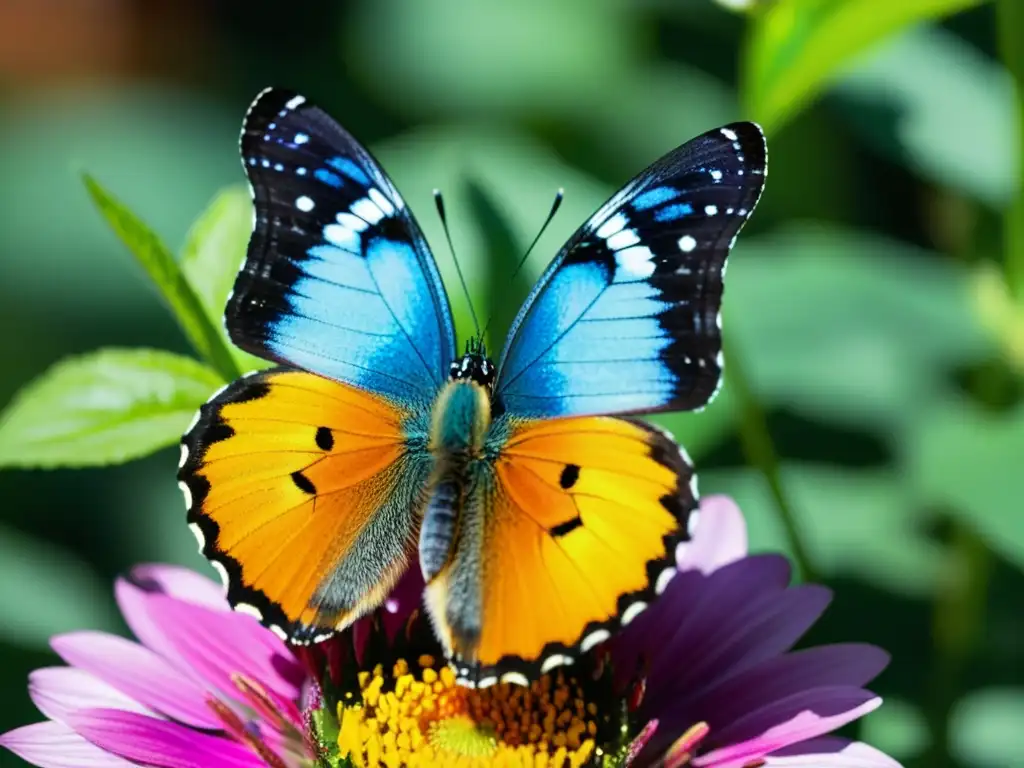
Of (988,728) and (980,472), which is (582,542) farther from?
(988,728)

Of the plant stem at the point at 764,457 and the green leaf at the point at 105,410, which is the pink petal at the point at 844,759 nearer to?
the plant stem at the point at 764,457

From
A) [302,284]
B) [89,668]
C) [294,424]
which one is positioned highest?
[302,284]

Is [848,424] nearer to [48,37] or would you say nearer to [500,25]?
[500,25]

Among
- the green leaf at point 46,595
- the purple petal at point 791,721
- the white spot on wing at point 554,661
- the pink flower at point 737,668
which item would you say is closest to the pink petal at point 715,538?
the pink flower at point 737,668

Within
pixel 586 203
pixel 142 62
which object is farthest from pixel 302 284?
pixel 142 62

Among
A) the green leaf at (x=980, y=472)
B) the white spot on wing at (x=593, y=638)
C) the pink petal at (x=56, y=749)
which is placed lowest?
the pink petal at (x=56, y=749)

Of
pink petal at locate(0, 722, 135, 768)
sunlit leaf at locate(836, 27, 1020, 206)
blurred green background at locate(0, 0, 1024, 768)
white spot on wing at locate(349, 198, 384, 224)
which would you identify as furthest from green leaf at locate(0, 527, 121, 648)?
sunlit leaf at locate(836, 27, 1020, 206)
